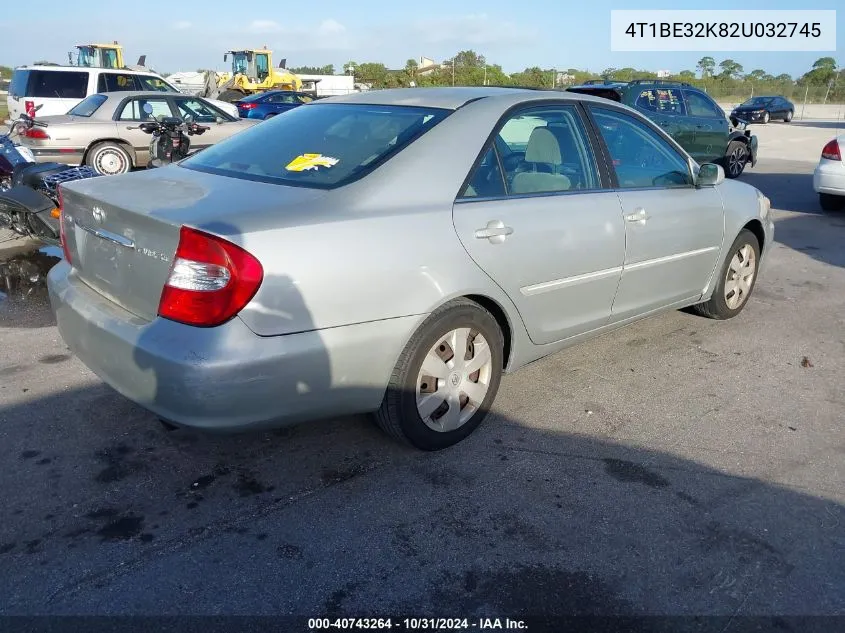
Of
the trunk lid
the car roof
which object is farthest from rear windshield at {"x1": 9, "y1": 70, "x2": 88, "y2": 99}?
the trunk lid

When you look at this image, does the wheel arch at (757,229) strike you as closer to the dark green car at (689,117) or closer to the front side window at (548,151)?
the front side window at (548,151)

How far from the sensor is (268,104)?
72.5ft

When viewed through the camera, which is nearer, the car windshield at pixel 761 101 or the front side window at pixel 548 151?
the front side window at pixel 548 151

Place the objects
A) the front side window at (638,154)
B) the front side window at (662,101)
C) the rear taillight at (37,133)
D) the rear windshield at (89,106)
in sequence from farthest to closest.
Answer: the front side window at (662,101)
the rear windshield at (89,106)
the rear taillight at (37,133)
the front side window at (638,154)

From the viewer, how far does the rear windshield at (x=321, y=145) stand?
10.4ft

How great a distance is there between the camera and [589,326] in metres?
3.97

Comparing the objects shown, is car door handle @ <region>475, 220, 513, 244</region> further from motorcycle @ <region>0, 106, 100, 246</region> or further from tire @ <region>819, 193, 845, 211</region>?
tire @ <region>819, 193, 845, 211</region>

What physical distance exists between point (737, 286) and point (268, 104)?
19361 mm

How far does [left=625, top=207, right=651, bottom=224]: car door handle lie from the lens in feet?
13.0

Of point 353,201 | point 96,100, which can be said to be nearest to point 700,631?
point 353,201

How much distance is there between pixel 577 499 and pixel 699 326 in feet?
8.93

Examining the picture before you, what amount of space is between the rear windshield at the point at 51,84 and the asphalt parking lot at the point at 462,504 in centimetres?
1175

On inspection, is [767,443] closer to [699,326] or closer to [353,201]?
[699,326]

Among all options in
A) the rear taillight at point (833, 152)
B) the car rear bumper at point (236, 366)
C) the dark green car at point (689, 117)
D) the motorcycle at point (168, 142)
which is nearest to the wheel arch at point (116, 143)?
the motorcycle at point (168, 142)
